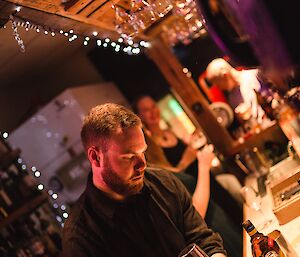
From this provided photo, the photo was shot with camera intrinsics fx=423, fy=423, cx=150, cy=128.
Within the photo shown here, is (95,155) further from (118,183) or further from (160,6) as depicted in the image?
(160,6)

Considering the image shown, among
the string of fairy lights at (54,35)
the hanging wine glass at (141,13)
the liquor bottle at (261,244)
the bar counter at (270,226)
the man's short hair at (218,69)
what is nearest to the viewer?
the liquor bottle at (261,244)

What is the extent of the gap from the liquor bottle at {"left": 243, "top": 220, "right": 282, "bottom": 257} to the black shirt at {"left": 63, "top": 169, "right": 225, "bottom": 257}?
0.32 meters

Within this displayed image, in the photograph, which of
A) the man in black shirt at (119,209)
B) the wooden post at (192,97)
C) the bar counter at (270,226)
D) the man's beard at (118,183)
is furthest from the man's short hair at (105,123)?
the wooden post at (192,97)

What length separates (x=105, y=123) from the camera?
7.55 ft

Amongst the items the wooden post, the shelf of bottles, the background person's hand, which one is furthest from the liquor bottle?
the shelf of bottles

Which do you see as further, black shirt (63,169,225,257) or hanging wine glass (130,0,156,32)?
hanging wine glass (130,0,156,32)

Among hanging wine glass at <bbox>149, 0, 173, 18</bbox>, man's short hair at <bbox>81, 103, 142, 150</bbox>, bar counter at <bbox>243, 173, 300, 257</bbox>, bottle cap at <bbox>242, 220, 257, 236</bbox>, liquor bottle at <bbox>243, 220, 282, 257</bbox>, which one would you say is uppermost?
hanging wine glass at <bbox>149, 0, 173, 18</bbox>

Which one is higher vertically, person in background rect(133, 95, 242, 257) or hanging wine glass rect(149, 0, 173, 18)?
hanging wine glass rect(149, 0, 173, 18)

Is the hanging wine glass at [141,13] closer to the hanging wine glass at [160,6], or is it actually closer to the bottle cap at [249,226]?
the hanging wine glass at [160,6]

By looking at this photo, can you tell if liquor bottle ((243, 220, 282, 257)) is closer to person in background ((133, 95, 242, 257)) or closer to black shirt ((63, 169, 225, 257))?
black shirt ((63, 169, 225, 257))

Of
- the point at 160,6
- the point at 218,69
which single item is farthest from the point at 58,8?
the point at 218,69

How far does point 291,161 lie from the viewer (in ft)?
10.3

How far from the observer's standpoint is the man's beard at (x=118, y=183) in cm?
231

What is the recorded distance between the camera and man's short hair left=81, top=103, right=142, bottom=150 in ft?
7.54
